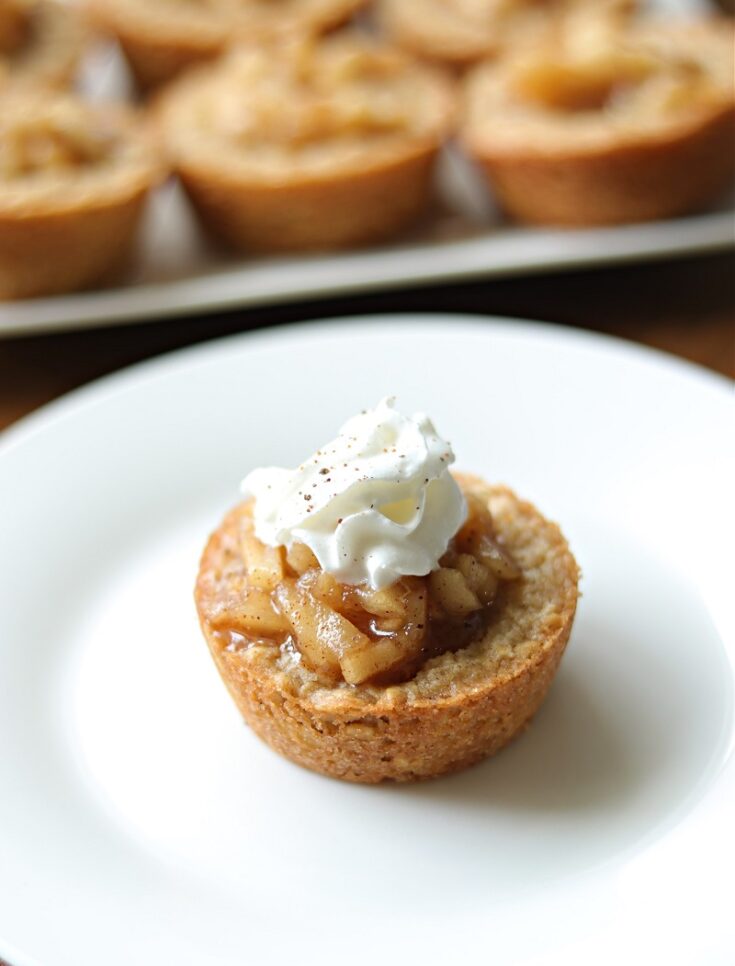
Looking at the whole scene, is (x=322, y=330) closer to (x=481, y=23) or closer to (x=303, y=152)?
(x=303, y=152)

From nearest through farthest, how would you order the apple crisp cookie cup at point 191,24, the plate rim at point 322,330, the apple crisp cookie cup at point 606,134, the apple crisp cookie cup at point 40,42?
the plate rim at point 322,330 < the apple crisp cookie cup at point 606,134 < the apple crisp cookie cup at point 40,42 < the apple crisp cookie cup at point 191,24

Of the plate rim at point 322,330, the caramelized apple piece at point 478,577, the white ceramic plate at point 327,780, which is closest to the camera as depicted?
the white ceramic plate at point 327,780

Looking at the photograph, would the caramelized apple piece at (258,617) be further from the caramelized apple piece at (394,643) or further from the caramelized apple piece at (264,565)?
the caramelized apple piece at (394,643)

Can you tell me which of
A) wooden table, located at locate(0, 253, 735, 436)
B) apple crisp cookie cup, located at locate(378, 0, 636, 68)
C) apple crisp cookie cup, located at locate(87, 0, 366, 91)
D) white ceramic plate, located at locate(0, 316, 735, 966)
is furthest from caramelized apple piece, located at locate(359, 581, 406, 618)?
apple crisp cookie cup, located at locate(87, 0, 366, 91)

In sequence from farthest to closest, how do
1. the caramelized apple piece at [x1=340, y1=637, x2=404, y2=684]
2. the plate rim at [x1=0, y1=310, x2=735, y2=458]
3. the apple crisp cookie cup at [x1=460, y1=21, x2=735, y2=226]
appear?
the apple crisp cookie cup at [x1=460, y1=21, x2=735, y2=226] → the plate rim at [x1=0, y1=310, x2=735, y2=458] → the caramelized apple piece at [x1=340, y1=637, x2=404, y2=684]

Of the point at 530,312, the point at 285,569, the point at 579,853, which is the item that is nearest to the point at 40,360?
the point at 530,312

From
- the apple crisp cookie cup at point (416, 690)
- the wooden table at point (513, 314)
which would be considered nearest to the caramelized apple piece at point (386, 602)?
the apple crisp cookie cup at point (416, 690)

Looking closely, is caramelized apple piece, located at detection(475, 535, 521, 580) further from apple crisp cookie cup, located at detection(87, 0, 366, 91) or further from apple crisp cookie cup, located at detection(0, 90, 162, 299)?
apple crisp cookie cup, located at detection(87, 0, 366, 91)
